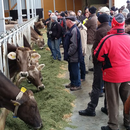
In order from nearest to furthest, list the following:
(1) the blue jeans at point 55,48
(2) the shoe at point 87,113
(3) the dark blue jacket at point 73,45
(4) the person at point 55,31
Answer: (2) the shoe at point 87,113, (3) the dark blue jacket at point 73,45, (4) the person at point 55,31, (1) the blue jeans at point 55,48

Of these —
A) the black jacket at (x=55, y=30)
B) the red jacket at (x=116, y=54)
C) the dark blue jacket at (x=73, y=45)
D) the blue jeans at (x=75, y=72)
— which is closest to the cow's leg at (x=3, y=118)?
the red jacket at (x=116, y=54)

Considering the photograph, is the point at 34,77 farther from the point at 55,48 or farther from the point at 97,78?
the point at 55,48

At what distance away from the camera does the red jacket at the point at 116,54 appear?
3748 mm

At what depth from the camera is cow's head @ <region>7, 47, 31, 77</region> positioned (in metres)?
5.48

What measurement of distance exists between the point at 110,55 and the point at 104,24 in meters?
1.29

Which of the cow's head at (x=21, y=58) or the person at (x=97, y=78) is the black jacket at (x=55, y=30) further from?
the person at (x=97, y=78)

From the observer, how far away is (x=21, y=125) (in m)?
4.23

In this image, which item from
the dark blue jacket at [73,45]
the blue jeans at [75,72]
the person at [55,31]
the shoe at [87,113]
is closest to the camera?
the shoe at [87,113]

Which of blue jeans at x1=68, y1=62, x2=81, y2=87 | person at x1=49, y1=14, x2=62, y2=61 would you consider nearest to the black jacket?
person at x1=49, y1=14, x2=62, y2=61

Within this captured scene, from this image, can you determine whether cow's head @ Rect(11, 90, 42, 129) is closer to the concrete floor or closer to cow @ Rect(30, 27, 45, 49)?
the concrete floor

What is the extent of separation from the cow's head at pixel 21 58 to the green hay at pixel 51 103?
2.85 feet

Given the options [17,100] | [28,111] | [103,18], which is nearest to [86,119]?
[28,111]

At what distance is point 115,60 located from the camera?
149 inches

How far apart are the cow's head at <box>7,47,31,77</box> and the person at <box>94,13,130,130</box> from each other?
2.23 metres
